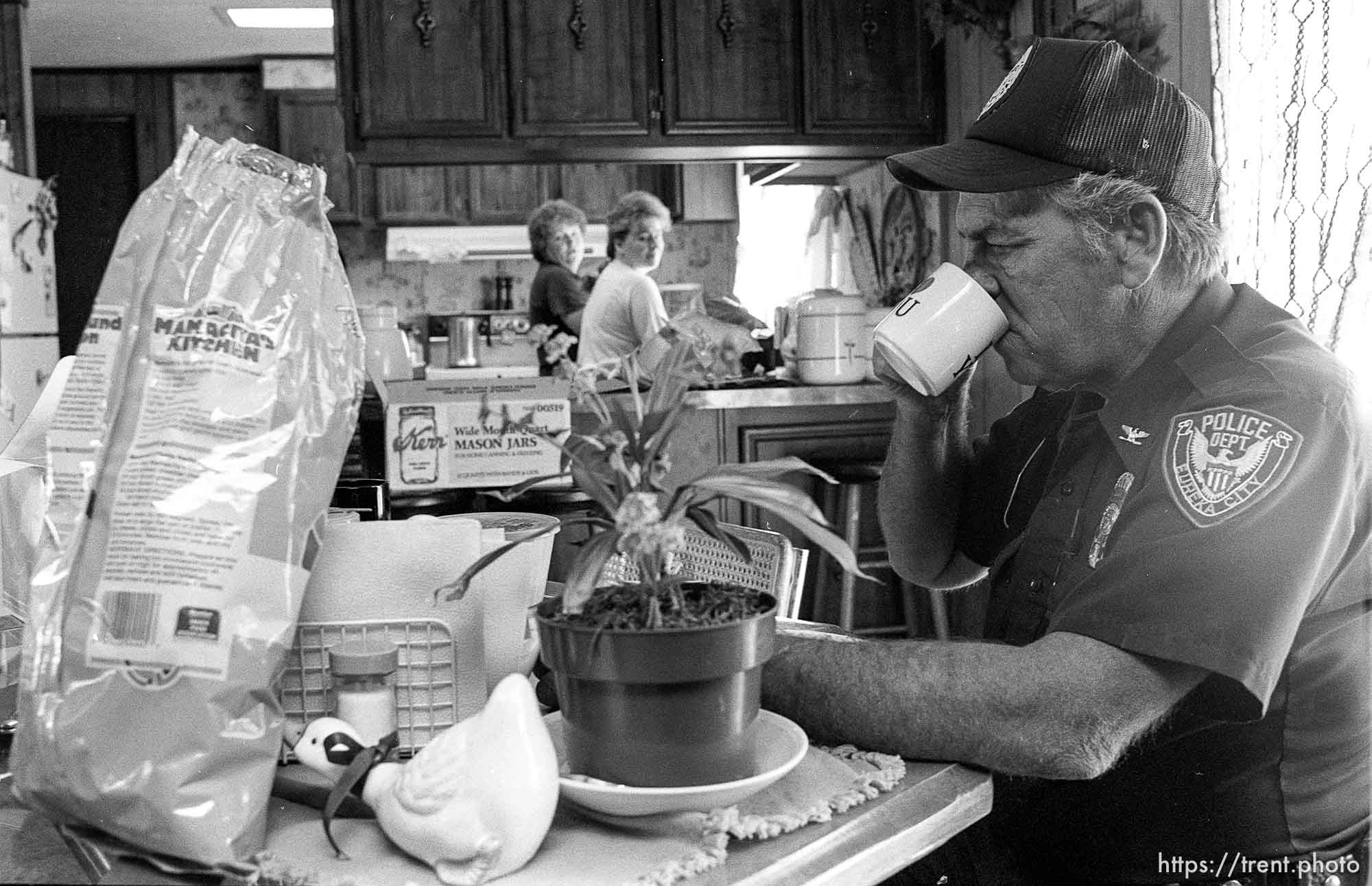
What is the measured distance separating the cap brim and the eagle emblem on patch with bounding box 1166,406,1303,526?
330 mm

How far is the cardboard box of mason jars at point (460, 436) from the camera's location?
179 cm

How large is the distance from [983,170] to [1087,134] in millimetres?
112

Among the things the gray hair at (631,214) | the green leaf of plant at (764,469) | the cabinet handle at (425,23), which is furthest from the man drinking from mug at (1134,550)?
the gray hair at (631,214)

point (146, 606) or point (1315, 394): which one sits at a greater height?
point (1315, 394)

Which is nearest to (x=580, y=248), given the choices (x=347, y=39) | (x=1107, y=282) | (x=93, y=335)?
(x=347, y=39)

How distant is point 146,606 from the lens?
806 mm

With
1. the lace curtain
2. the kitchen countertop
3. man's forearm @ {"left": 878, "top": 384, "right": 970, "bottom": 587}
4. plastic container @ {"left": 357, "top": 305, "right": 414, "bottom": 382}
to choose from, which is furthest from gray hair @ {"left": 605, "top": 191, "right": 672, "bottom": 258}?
man's forearm @ {"left": 878, "top": 384, "right": 970, "bottom": 587}

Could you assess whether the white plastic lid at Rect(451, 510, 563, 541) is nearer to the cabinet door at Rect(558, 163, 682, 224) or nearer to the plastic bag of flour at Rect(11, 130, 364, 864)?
Result: the plastic bag of flour at Rect(11, 130, 364, 864)

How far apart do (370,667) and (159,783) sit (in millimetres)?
208

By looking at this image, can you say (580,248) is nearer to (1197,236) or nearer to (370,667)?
(1197,236)

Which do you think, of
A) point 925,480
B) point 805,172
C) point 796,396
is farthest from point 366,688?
point 805,172

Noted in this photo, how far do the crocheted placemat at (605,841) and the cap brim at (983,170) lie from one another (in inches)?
26.1

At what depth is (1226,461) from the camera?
1089mm

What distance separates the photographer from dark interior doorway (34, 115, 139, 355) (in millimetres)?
7672
